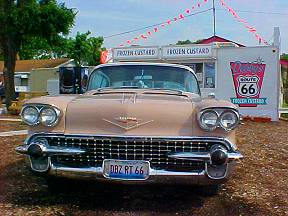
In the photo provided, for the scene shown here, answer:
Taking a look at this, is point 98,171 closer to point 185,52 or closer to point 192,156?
point 192,156

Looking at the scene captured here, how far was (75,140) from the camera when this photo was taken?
167 inches

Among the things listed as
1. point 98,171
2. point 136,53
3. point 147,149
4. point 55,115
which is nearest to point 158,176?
point 147,149

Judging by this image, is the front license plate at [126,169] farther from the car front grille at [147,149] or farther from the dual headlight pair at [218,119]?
the dual headlight pair at [218,119]

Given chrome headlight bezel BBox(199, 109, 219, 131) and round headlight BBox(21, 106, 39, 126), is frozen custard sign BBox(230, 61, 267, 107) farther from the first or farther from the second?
round headlight BBox(21, 106, 39, 126)

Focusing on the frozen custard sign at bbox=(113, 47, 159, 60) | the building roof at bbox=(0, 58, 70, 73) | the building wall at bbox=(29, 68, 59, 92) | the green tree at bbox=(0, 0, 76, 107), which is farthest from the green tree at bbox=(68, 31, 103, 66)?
the frozen custard sign at bbox=(113, 47, 159, 60)

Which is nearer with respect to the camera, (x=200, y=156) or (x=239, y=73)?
(x=200, y=156)

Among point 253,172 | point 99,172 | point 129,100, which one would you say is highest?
point 129,100

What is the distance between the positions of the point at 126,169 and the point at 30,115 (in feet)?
3.55

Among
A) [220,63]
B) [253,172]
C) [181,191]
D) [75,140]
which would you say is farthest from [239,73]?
[75,140]

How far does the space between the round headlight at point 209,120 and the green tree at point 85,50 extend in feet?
146

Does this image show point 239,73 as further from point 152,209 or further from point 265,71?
point 152,209

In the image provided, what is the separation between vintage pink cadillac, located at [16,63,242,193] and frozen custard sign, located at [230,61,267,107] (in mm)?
11409

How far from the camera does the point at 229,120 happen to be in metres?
4.23

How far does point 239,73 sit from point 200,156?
11984 millimetres
